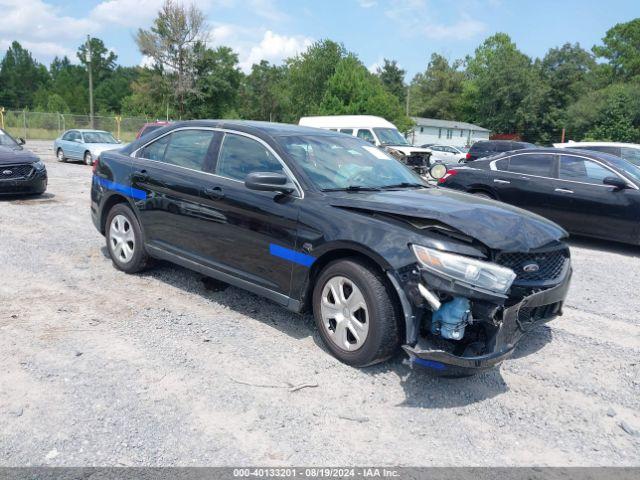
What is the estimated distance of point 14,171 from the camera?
10.5 m

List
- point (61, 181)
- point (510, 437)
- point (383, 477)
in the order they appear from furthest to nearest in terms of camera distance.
Answer: point (61, 181) → point (510, 437) → point (383, 477)

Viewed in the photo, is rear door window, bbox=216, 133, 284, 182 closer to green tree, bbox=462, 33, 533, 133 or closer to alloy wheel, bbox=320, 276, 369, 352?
alloy wheel, bbox=320, 276, 369, 352

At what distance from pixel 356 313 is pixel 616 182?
20.0 feet

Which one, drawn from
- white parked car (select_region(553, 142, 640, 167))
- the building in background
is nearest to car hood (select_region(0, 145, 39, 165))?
white parked car (select_region(553, 142, 640, 167))

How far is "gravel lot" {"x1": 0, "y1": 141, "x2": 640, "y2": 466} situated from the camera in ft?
9.47

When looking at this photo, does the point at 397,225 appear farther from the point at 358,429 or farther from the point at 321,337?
the point at 358,429

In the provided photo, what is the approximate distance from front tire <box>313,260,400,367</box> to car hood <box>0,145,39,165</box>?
9.06 m

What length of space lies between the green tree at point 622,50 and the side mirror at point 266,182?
81.4m

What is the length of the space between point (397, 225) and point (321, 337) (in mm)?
1063

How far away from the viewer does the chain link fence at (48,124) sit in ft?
128

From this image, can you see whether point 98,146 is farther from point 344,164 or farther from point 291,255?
point 291,255

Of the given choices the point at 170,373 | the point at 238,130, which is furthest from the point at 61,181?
the point at 170,373

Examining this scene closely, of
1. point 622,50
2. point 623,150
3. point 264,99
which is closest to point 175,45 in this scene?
point 264,99

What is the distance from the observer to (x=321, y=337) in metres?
4.02
